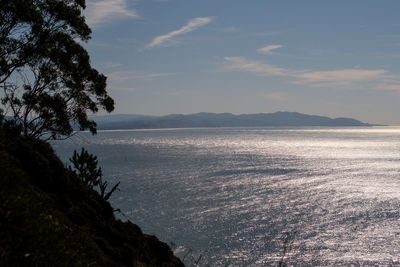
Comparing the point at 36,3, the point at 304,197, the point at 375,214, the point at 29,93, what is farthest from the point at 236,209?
the point at 36,3

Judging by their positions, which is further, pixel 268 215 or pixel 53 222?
pixel 268 215

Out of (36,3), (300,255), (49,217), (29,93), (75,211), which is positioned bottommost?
(300,255)

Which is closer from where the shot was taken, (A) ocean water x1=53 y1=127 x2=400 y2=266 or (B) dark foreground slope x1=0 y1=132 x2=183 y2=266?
(B) dark foreground slope x1=0 y1=132 x2=183 y2=266

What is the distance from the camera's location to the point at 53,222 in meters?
6.23

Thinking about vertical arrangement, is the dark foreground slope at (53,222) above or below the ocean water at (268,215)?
above

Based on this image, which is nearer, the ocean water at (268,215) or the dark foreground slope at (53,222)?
the dark foreground slope at (53,222)

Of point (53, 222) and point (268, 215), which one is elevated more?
point (53, 222)

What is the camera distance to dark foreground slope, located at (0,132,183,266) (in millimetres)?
5273

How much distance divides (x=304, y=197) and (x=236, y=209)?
17.7 m

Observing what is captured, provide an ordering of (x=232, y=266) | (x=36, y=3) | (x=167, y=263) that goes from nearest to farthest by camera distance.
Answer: (x=167, y=263)
(x=36, y=3)
(x=232, y=266)

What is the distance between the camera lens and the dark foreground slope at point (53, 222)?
527 cm

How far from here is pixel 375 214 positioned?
2023 inches

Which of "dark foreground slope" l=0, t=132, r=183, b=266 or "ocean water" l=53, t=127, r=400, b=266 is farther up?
"dark foreground slope" l=0, t=132, r=183, b=266

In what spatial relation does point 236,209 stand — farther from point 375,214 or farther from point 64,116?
point 64,116
